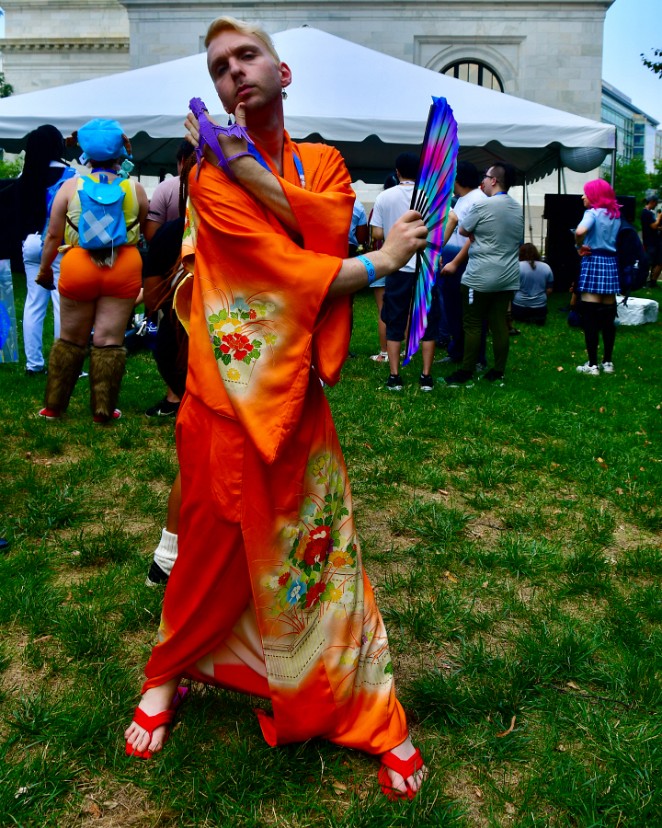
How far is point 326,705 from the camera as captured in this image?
2.21 metres

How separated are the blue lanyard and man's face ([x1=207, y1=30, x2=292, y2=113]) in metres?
0.13

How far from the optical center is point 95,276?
5629mm

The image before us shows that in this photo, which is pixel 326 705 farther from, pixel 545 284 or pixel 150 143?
pixel 150 143

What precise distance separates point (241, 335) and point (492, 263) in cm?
589

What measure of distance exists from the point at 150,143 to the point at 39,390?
7.61 m

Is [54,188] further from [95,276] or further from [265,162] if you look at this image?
[265,162]

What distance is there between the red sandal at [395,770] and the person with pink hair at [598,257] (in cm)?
665

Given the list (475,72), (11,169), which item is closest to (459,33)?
(475,72)

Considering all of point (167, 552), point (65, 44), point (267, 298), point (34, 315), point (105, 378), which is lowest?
point (167, 552)

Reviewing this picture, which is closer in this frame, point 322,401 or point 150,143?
point 322,401

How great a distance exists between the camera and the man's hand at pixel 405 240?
2104mm

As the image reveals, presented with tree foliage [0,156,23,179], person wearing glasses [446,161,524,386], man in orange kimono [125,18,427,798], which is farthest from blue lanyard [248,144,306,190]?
tree foliage [0,156,23,179]

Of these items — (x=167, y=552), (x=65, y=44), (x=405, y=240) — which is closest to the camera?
(x=405, y=240)

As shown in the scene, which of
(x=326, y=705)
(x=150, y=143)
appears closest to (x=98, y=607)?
(x=326, y=705)
